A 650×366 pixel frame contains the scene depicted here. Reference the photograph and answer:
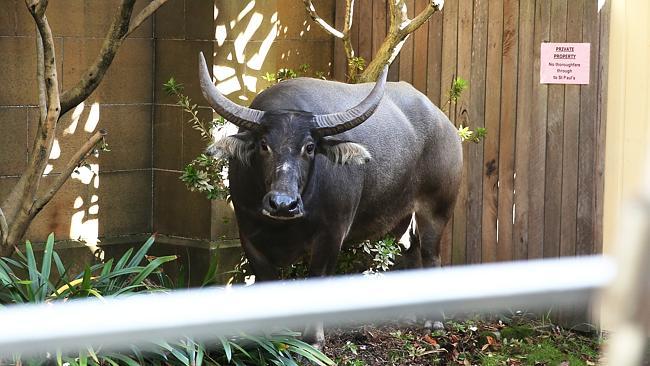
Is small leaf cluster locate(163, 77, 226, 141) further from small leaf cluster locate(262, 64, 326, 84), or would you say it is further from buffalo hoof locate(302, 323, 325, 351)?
buffalo hoof locate(302, 323, 325, 351)

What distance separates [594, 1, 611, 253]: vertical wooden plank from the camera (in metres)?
7.48

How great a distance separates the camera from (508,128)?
8094 mm

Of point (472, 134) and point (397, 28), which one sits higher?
point (397, 28)

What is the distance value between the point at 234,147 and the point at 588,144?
9.29 ft

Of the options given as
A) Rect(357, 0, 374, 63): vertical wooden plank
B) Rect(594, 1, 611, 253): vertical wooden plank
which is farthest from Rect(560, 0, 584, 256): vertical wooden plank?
Rect(357, 0, 374, 63): vertical wooden plank

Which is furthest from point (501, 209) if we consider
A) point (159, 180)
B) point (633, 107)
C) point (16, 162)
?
point (16, 162)

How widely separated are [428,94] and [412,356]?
2403mm

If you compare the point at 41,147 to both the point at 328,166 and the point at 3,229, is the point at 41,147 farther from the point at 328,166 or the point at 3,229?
the point at 328,166

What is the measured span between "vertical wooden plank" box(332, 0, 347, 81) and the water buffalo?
1.31 m

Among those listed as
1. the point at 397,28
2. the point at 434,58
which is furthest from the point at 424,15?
the point at 434,58

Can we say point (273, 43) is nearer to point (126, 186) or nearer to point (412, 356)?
point (126, 186)

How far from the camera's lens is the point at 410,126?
739cm

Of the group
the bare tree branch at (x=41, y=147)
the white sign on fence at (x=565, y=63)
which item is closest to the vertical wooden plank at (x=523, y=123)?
the white sign on fence at (x=565, y=63)

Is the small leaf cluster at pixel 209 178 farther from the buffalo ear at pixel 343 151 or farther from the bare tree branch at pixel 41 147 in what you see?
the bare tree branch at pixel 41 147
